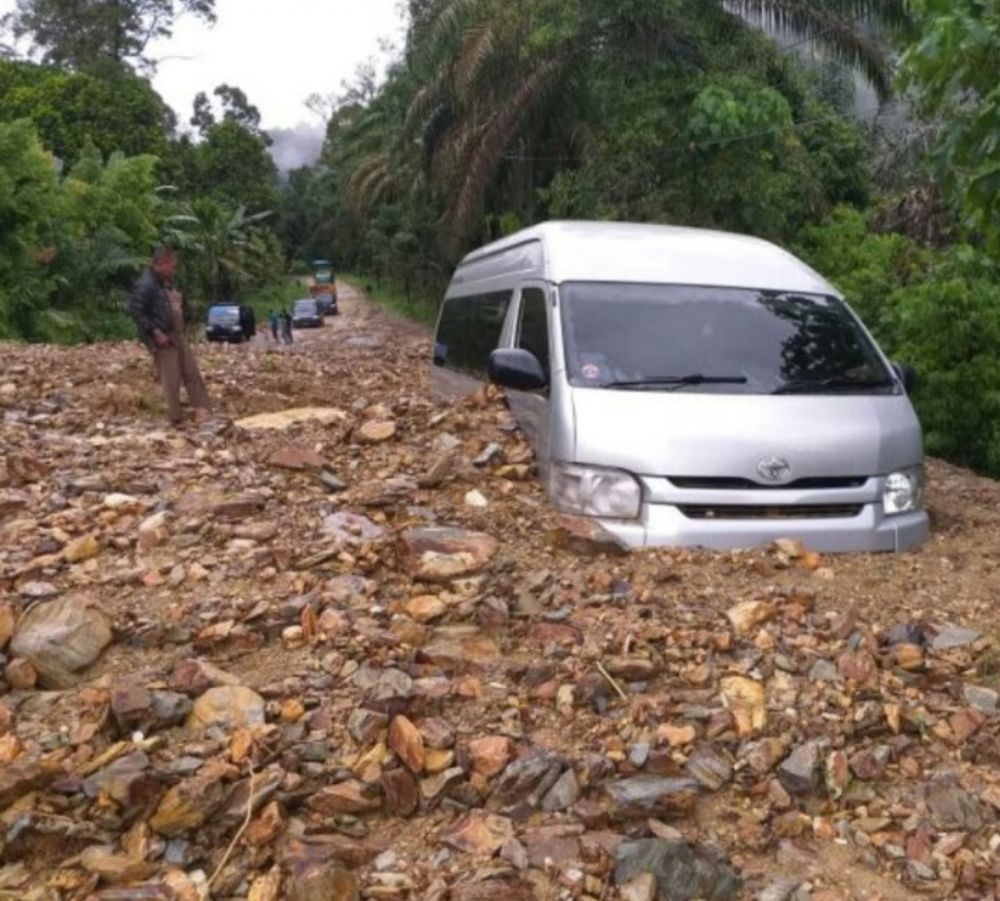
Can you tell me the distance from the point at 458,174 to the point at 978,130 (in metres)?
17.3

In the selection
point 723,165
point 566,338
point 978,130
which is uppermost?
point 723,165

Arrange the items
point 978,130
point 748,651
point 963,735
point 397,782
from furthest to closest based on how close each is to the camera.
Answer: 1. point 978,130
2. point 748,651
3. point 963,735
4. point 397,782

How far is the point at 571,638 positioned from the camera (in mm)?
3891

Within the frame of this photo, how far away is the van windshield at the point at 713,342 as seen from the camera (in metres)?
5.19

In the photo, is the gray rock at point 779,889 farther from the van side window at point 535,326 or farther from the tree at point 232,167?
the tree at point 232,167

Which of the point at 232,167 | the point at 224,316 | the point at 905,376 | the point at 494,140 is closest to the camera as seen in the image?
the point at 905,376

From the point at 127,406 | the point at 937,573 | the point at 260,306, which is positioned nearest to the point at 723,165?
the point at 127,406

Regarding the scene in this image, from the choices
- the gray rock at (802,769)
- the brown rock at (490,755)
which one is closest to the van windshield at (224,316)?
the brown rock at (490,755)

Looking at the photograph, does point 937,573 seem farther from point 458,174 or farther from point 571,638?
point 458,174

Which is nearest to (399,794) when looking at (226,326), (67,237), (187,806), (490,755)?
(490,755)

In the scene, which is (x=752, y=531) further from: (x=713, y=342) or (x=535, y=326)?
(x=535, y=326)

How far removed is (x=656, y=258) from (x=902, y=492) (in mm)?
1815

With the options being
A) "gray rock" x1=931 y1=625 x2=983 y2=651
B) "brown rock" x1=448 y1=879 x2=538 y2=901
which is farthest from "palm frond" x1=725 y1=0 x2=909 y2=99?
"brown rock" x1=448 y1=879 x2=538 y2=901

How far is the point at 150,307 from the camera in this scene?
26.6 feet
